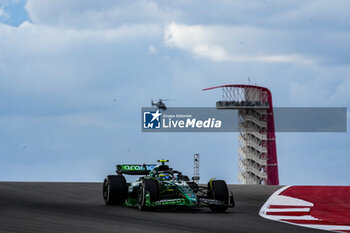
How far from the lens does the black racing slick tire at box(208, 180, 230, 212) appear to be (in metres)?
16.9

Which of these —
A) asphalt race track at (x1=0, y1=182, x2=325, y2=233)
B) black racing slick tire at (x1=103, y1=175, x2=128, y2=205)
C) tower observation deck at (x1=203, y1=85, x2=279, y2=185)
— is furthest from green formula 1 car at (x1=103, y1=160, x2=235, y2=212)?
tower observation deck at (x1=203, y1=85, x2=279, y2=185)

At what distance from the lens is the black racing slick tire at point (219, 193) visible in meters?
16.9

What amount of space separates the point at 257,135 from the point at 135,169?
2590 inches

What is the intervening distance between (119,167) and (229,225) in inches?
284

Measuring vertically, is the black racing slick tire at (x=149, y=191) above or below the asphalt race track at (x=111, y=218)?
above

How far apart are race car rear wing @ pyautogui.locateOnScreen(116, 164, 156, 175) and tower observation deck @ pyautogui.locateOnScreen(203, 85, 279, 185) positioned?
209ft

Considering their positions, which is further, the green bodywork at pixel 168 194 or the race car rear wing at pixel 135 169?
the race car rear wing at pixel 135 169

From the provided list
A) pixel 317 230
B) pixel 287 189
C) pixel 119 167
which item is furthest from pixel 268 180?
pixel 317 230

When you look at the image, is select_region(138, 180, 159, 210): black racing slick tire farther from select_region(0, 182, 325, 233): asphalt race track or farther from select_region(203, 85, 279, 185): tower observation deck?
select_region(203, 85, 279, 185): tower observation deck

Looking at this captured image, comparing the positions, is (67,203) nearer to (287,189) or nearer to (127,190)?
(127,190)

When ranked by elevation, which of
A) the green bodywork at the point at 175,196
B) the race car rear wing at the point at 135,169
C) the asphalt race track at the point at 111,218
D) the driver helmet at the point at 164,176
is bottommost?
the asphalt race track at the point at 111,218

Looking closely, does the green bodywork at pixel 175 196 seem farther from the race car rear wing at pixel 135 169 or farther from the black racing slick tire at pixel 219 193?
the race car rear wing at pixel 135 169

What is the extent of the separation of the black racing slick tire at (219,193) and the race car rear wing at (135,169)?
261cm

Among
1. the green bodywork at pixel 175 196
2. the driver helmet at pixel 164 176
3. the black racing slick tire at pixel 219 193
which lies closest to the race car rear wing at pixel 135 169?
the driver helmet at pixel 164 176
